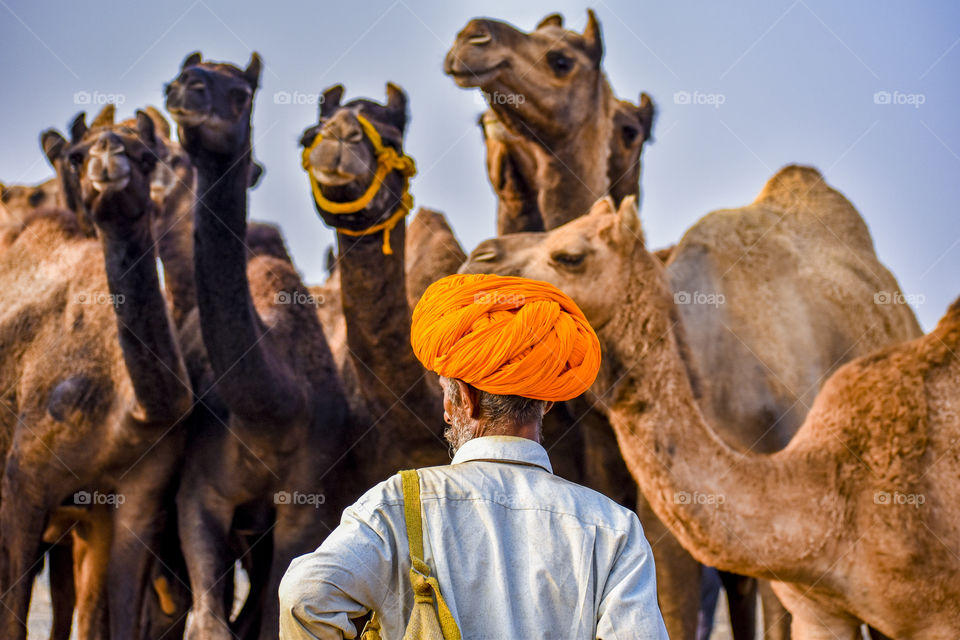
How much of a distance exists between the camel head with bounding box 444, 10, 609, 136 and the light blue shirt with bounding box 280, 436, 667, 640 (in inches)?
166

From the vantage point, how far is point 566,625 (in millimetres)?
1830

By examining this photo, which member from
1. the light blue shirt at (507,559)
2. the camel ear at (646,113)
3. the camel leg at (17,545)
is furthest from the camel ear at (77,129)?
the light blue shirt at (507,559)

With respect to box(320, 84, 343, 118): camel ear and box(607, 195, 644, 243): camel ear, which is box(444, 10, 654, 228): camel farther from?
box(607, 195, 644, 243): camel ear

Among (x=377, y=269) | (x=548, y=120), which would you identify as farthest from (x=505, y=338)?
(x=548, y=120)

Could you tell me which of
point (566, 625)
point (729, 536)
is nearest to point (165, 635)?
point (729, 536)

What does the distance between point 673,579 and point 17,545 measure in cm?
307

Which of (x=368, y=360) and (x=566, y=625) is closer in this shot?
(x=566, y=625)

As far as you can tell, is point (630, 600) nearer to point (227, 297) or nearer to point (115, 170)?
point (227, 297)

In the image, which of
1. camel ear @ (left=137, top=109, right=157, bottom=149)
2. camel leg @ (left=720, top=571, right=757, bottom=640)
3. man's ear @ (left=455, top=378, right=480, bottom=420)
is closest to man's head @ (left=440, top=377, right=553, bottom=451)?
man's ear @ (left=455, top=378, right=480, bottom=420)

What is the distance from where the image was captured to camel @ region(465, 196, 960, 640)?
425cm

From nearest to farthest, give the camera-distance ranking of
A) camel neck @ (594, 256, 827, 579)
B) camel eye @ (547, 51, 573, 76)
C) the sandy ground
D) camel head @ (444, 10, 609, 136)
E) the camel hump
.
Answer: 1. camel neck @ (594, 256, 827, 579)
2. camel head @ (444, 10, 609, 136)
3. camel eye @ (547, 51, 573, 76)
4. the camel hump
5. the sandy ground

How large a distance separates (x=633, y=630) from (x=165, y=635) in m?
5.22

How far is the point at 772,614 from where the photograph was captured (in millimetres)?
6059

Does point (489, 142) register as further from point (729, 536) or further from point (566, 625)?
point (566, 625)
